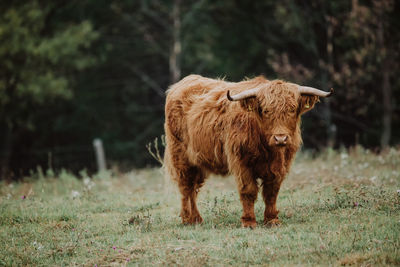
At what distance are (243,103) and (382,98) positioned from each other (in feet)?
44.6

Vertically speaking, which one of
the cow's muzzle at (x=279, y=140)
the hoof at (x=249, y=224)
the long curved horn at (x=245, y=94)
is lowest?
the hoof at (x=249, y=224)

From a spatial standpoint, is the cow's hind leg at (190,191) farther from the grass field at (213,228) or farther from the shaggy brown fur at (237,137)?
the grass field at (213,228)

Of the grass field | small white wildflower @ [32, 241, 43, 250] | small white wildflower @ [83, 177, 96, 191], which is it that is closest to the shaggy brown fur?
the grass field

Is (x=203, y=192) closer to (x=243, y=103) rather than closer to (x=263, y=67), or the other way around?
(x=243, y=103)

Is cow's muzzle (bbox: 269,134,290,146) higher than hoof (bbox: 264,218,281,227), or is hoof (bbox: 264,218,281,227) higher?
cow's muzzle (bbox: 269,134,290,146)

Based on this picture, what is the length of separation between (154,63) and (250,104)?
20.6m

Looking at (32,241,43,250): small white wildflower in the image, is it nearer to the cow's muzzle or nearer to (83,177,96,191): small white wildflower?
the cow's muzzle

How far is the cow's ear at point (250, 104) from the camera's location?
5.50 meters

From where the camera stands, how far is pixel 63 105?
81.2 ft

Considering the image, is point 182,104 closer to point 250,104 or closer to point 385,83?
point 250,104

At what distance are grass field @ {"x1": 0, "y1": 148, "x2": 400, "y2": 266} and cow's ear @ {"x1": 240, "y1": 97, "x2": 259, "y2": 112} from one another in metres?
1.27

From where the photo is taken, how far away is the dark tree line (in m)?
17.2

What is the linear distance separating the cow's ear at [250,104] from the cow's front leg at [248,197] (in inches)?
30.6

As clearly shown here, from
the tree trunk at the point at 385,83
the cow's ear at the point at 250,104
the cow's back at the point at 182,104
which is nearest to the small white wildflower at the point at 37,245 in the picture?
the cow's back at the point at 182,104
